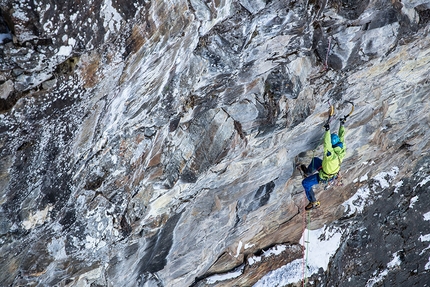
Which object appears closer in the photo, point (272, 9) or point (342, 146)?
point (272, 9)

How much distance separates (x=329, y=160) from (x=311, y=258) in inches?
186

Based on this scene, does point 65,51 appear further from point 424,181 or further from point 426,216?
point 426,216

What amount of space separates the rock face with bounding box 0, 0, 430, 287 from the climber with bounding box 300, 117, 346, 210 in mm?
561

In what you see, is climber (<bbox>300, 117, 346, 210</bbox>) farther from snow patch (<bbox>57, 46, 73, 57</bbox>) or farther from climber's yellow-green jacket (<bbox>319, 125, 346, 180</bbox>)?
snow patch (<bbox>57, 46, 73, 57</bbox>)

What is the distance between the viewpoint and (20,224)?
651cm

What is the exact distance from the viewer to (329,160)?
8477 millimetres

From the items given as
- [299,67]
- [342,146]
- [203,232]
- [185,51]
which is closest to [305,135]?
[342,146]

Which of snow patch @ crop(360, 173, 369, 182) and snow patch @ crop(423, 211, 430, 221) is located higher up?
snow patch @ crop(360, 173, 369, 182)

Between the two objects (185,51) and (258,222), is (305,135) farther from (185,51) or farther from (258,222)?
(185,51)

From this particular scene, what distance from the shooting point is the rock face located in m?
5.54

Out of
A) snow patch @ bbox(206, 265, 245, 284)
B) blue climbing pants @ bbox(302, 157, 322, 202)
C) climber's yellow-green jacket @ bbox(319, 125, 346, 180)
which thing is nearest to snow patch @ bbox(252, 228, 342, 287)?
snow patch @ bbox(206, 265, 245, 284)

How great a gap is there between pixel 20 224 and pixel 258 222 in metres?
6.03

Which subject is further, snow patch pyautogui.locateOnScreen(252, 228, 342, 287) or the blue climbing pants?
snow patch pyautogui.locateOnScreen(252, 228, 342, 287)

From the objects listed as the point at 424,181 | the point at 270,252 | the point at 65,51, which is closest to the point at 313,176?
the point at 270,252
